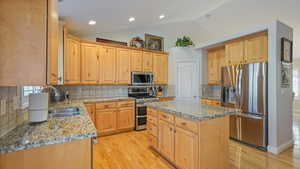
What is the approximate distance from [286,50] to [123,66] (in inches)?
148

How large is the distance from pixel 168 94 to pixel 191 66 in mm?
1247

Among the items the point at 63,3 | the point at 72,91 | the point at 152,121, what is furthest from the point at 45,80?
the point at 72,91

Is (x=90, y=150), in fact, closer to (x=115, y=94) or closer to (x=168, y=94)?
(x=115, y=94)

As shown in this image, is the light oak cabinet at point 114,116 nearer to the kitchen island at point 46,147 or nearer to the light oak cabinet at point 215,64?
the kitchen island at point 46,147

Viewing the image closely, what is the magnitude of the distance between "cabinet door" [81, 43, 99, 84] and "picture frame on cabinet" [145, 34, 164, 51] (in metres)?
1.74

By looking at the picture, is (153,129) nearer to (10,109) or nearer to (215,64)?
(10,109)

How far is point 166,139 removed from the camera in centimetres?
225

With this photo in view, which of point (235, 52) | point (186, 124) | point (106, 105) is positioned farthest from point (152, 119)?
point (235, 52)

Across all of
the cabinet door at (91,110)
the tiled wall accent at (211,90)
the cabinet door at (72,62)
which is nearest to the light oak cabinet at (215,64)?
the tiled wall accent at (211,90)

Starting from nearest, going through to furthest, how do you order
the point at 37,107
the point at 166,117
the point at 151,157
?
the point at 37,107, the point at 166,117, the point at 151,157

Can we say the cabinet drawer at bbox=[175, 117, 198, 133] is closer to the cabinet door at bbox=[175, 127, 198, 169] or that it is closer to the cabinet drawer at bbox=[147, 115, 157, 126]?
the cabinet door at bbox=[175, 127, 198, 169]

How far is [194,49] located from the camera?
4426 mm

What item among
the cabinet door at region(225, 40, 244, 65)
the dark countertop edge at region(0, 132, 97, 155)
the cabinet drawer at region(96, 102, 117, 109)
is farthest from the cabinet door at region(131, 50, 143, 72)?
the dark countertop edge at region(0, 132, 97, 155)

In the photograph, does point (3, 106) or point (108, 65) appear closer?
point (3, 106)
